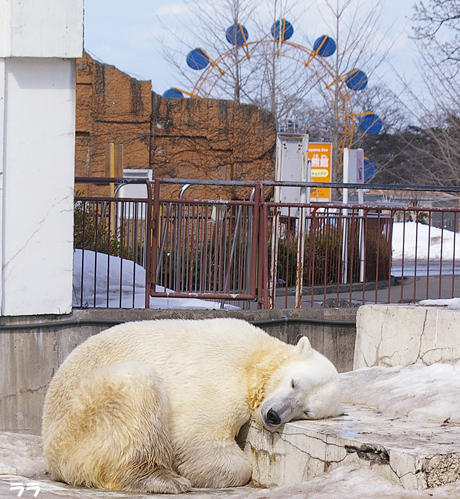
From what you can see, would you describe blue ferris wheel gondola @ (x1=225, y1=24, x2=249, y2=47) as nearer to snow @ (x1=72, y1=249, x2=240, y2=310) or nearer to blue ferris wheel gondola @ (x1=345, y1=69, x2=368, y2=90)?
blue ferris wheel gondola @ (x1=345, y1=69, x2=368, y2=90)

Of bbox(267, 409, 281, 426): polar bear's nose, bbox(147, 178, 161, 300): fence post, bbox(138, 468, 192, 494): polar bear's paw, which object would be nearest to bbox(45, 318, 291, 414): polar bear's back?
bbox(267, 409, 281, 426): polar bear's nose

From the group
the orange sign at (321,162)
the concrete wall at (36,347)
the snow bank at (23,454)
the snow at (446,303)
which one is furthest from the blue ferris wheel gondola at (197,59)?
the snow bank at (23,454)

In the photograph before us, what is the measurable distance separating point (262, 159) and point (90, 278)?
9663 mm

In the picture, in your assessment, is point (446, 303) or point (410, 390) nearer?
point (410, 390)

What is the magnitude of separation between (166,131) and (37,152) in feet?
35.5

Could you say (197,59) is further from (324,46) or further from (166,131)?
(166,131)

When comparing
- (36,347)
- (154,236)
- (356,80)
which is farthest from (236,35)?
(36,347)

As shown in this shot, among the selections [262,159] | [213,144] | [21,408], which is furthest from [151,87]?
[21,408]

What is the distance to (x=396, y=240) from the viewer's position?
72.4ft

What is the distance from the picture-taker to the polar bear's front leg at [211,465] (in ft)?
11.3

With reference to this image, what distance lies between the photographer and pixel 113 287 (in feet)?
22.1

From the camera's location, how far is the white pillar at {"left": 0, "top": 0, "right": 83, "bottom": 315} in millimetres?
5195

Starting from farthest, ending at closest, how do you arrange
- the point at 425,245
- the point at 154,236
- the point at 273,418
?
the point at 425,245
the point at 154,236
the point at 273,418

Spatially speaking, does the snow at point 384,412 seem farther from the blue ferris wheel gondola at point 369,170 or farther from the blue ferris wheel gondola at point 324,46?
the blue ferris wheel gondola at point 369,170
